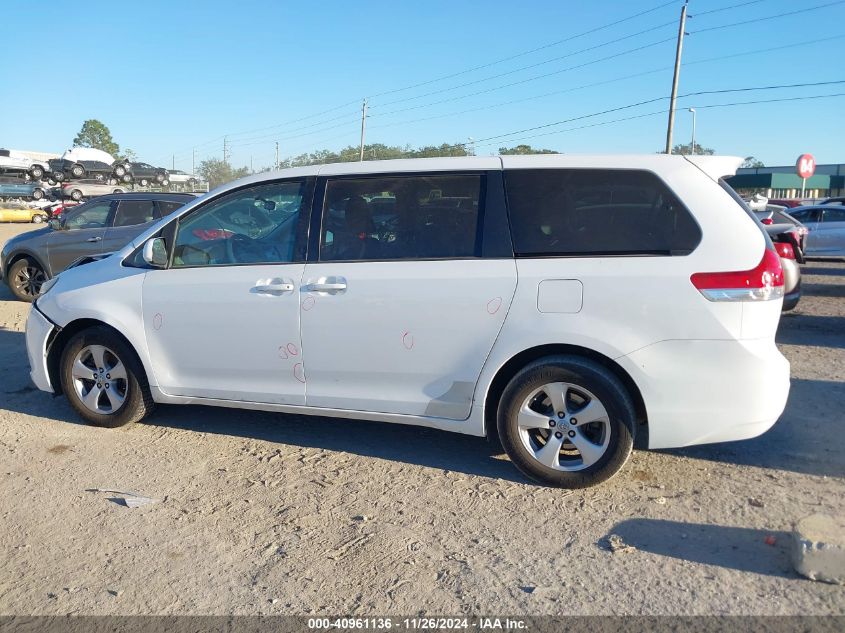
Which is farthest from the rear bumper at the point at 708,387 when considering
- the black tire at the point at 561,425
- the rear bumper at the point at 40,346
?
the rear bumper at the point at 40,346

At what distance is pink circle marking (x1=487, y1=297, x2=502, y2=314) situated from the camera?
419 cm

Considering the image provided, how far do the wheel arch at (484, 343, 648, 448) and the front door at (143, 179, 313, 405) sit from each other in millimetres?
1240

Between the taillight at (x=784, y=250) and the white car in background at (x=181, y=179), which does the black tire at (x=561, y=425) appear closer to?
the taillight at (x=784, y=250)

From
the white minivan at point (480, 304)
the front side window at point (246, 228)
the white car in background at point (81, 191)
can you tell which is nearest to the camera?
the white minivan at point (480, 304)

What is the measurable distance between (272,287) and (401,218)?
94cm

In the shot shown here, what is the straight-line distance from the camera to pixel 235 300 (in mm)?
4734

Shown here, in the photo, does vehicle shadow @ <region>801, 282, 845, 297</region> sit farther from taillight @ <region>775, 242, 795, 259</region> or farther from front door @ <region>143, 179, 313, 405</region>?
front door @ <region>143, 179, 313, 405</region>

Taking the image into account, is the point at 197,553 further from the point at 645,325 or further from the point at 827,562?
the point at 827,562

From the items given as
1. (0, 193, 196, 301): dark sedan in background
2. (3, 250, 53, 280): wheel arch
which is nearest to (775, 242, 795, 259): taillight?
(0, 193, 196, 301): dark sedan in background

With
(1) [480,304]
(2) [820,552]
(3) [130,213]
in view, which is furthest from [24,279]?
(2) [820,552]

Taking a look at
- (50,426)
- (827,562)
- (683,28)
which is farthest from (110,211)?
(683,28)

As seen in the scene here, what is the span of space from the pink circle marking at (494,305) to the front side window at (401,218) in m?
0.32

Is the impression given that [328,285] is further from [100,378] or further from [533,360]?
[100,378]

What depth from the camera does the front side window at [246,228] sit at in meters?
4.80
